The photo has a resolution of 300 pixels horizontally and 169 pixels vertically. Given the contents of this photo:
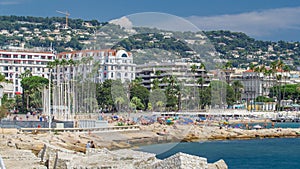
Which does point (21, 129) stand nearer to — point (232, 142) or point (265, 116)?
point (232, 142)

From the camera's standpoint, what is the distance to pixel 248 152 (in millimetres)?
45969

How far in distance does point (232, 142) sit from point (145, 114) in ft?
75.0

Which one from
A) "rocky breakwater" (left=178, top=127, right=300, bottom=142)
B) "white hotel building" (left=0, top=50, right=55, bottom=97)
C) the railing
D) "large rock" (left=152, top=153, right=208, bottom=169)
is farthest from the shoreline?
"white hotel building" (left=0, top=50, right=55, bottom=97)

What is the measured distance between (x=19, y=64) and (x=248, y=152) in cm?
8580

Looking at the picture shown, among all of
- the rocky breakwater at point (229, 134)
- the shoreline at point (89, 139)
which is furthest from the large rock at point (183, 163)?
the rocky breakwater at point (229, 134)

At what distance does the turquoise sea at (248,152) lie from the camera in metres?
38.5

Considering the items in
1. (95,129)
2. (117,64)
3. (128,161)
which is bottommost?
(95,129)

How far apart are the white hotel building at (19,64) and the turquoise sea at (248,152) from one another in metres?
73.9

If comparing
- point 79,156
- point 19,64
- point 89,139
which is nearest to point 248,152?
point 89,139

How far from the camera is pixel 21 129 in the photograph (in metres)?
44.7

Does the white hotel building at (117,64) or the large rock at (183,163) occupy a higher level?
the white hotel building at (117,64)

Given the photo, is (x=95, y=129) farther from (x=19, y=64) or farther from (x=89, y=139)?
(x=19, y=64)

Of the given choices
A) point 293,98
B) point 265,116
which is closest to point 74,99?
point 265,116

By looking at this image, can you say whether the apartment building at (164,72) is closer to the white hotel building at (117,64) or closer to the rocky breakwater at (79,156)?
the white hotel building at (117,64)
